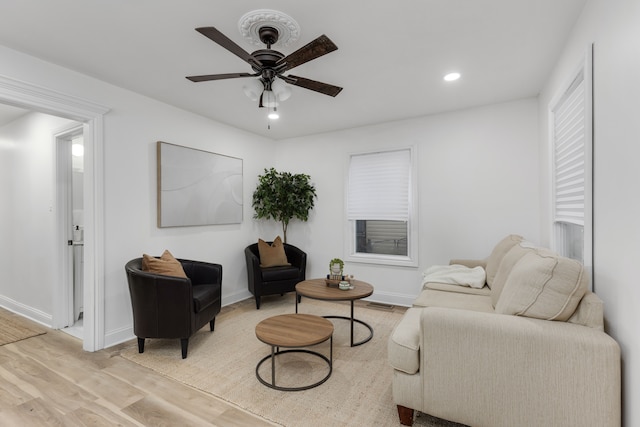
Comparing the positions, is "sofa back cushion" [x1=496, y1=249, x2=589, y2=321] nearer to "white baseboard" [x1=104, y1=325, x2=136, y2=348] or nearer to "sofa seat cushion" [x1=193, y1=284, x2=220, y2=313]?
"sofa seat cushion" [x1=193, y1=284, x2=220, y2=313]

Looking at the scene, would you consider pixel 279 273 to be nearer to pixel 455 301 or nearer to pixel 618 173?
pixel 455 301

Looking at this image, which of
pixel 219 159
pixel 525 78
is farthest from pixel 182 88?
pixel 525 78

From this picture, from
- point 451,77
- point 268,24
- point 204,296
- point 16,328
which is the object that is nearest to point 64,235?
point 16,328

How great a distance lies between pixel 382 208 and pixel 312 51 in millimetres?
2899

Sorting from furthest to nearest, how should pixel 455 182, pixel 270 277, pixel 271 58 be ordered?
pixel 270 277 → pixel 455 182 → pixel 271 58

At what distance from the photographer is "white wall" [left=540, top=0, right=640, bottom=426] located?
1.33m

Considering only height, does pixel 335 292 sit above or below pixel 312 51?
below

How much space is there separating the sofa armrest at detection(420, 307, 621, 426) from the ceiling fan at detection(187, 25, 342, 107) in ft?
5.46

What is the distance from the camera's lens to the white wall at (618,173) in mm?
1327

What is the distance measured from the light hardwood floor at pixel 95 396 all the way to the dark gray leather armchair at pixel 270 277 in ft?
5.45

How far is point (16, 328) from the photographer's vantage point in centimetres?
340

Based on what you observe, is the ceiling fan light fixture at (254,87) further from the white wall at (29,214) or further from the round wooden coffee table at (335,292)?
the white wall at (29,214)

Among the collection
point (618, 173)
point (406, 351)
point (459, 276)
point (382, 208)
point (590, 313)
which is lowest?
point (406, 351)

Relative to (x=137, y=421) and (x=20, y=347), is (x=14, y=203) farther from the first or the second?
(x=137, y=421)
